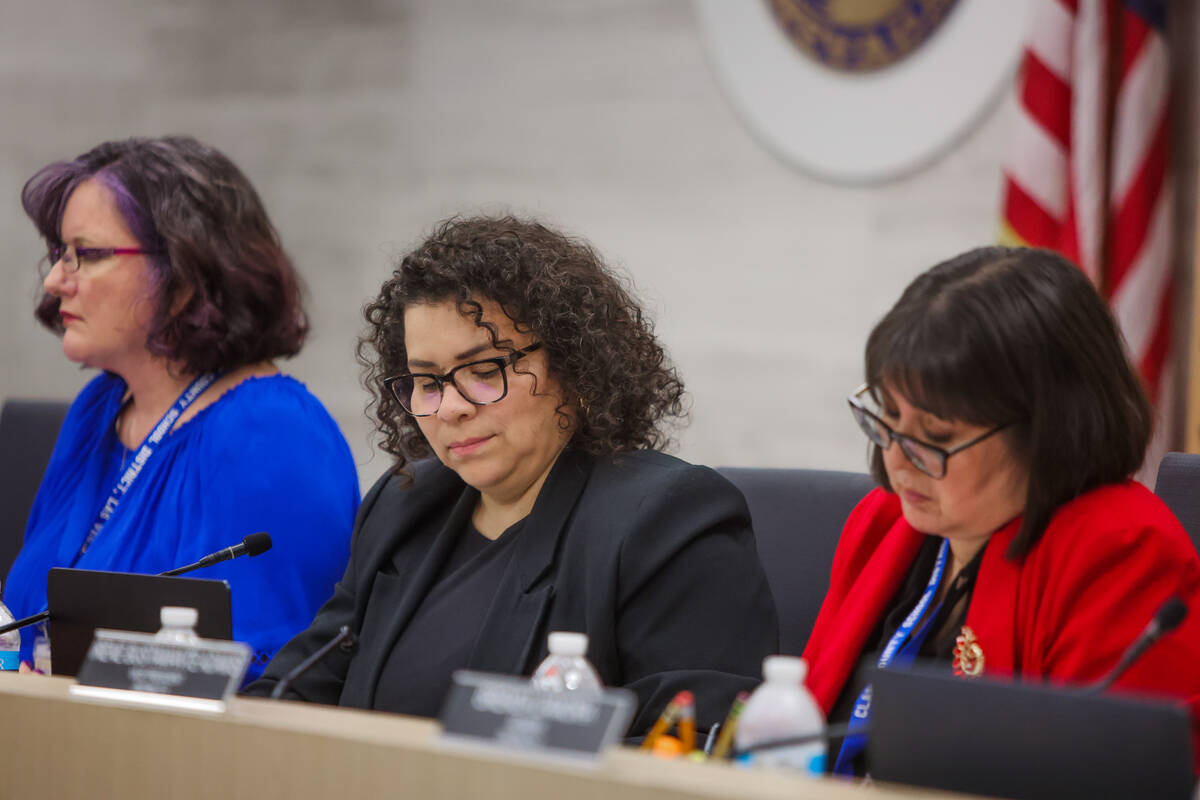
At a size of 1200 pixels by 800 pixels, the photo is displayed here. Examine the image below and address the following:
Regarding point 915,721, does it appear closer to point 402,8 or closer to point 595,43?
point 595,43

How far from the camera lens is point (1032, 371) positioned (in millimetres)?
1322

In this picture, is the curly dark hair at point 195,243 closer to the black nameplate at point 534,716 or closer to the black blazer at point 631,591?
the black blazer at point 631,591

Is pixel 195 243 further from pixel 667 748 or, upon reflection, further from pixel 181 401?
pixel 667 748

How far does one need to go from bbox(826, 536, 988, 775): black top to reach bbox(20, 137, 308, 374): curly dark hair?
53.7 inches

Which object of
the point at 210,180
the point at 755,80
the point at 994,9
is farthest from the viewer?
the point at 755,80

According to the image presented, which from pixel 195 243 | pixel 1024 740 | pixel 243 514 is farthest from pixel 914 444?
pixel 195 243

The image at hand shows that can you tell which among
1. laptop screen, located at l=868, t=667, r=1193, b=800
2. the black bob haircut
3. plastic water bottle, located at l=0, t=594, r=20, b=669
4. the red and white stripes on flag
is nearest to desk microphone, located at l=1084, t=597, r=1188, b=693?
laptop screen, located at l=868, t=667, r=1193, b=800

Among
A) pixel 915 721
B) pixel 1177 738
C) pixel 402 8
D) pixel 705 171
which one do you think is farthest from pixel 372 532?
pixel 402 8

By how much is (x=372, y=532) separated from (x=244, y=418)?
0.48m

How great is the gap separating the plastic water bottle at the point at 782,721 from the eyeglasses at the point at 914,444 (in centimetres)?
37

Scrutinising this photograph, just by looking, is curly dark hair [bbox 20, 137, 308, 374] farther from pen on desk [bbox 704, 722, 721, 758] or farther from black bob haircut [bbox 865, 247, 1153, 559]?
black bob haircut [bbox 865, 247, 1153, 559]

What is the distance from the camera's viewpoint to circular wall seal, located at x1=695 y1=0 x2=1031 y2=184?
9.68 ft

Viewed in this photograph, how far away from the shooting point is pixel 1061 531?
135 centimetres

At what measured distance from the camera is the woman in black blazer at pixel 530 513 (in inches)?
65.1
